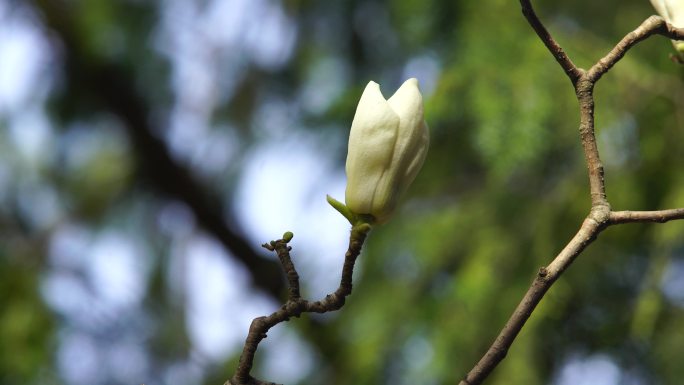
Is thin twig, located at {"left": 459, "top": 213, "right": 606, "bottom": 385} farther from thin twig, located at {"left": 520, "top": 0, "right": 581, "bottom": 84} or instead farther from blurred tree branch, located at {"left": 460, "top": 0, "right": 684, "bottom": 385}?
thin twig, located at {"left": 520, "top": 0, "right": 581, "bottom": 84}

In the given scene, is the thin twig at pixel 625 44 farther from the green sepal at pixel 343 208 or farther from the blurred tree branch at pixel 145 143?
the blurred tree branch at pixel 145 143

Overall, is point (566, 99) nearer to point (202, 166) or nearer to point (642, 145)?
point (642, 145)

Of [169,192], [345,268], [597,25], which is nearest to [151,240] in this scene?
[169,192]

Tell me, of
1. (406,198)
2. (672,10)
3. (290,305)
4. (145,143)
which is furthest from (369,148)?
(145,143)

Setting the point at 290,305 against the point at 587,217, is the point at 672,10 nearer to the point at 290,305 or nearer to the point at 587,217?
the point at 587,217

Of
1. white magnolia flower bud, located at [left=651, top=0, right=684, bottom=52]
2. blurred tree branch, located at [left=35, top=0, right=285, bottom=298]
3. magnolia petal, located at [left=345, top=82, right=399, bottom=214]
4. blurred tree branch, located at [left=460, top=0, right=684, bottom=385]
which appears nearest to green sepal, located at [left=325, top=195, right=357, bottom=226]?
magnolia petal, located at [left=345, top=82, right=399, bottom=214]

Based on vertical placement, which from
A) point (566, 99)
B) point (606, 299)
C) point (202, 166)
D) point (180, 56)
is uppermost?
point (180, 56)
